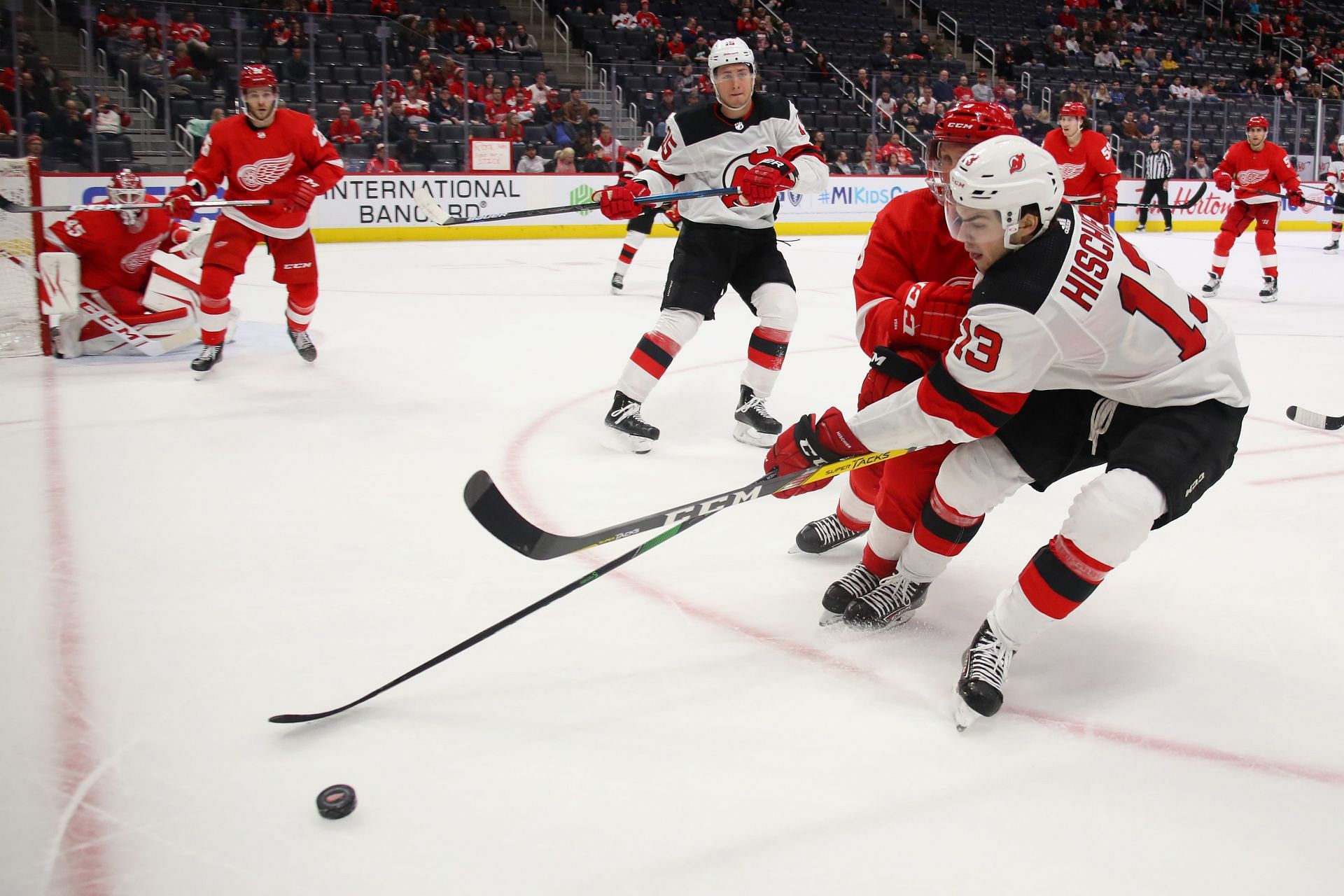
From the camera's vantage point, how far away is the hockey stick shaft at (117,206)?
441 cm

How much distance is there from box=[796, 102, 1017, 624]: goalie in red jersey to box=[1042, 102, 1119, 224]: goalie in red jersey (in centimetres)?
536

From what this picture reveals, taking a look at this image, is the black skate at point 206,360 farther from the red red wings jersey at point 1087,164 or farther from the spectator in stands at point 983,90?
the spectator in stands at point 983,90

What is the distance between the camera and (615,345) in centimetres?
527

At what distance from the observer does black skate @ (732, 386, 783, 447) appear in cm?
358

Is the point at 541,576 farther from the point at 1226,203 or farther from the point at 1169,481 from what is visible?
the point at 1226,203

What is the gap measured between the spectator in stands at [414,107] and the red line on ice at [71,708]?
8140 millimetres

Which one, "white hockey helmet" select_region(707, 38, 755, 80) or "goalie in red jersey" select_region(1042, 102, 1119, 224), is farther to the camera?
"goalie in red jersey" select_region(1042, 102, 1119, 224)

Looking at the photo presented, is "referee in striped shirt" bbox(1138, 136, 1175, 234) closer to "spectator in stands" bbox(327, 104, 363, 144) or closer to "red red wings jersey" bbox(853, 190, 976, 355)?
"spectator in stands" bbox(327, 104, 363, 144)

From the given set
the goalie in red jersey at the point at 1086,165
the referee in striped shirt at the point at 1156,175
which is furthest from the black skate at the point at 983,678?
the referee in striped shirt at the point at 1156,175

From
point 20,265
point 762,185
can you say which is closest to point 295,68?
point 20,265

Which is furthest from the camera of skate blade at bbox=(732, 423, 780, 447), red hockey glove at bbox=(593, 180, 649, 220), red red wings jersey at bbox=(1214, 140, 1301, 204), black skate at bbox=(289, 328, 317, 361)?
red red wings jersey at bbox=(1214, 140, 1301, 204)

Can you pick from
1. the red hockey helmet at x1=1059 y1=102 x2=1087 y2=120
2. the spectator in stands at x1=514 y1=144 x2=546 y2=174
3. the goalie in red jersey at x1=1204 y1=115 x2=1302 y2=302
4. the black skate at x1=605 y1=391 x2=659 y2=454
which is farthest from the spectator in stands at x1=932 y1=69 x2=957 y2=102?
the black skate at x1=605 y1=391 x2=659 y2=454

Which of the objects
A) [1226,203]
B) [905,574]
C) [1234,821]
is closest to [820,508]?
[905,574]

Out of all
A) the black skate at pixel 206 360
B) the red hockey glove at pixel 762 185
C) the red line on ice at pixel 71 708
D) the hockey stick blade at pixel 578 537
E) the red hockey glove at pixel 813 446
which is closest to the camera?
the red line on ice at pixel 71 708
